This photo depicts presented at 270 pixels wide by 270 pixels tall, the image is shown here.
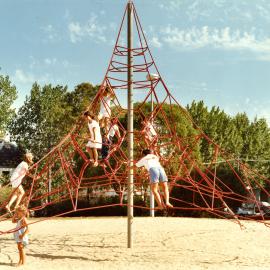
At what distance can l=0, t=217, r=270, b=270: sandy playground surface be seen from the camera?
26.3 feet

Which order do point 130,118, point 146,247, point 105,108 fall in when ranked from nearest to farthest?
point 105,108 → point 130,118 → point 146,247

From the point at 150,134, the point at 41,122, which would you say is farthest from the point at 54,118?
the point at 150,134

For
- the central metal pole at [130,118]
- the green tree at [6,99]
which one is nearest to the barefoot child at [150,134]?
the central metal pole at [130,118]

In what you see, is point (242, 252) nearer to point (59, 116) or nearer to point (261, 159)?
point (59, 116)

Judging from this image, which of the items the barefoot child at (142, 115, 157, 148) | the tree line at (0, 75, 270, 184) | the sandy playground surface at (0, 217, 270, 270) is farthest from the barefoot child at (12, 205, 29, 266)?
the tree line at (0, 75, 270, 184)

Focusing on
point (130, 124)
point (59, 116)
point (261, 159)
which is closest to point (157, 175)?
point (130, 124)

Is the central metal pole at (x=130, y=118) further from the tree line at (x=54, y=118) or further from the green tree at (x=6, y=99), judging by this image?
the green tree at (x=6, y=99)

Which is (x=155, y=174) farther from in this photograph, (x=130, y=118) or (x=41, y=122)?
(x=41, y=122)

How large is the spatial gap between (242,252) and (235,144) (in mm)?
24799

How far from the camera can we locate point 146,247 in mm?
9578

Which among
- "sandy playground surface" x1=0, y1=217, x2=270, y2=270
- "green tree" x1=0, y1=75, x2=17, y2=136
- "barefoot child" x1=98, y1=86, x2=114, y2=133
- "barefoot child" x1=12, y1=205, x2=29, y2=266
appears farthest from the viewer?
"green tree" x1=0, y1=75, x2=17, y2=136

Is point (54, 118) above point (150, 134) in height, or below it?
above

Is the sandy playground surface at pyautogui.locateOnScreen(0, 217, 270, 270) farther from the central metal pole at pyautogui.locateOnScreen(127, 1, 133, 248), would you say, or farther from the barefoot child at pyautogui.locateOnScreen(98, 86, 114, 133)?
the barefoot child at pyautogui.locateOnScreen(98, 86, 114, 133)

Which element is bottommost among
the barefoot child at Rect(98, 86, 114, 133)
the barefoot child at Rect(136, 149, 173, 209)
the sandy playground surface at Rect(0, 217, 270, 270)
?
the sandy playground surface at Rect(0, 217, 270, 270)
